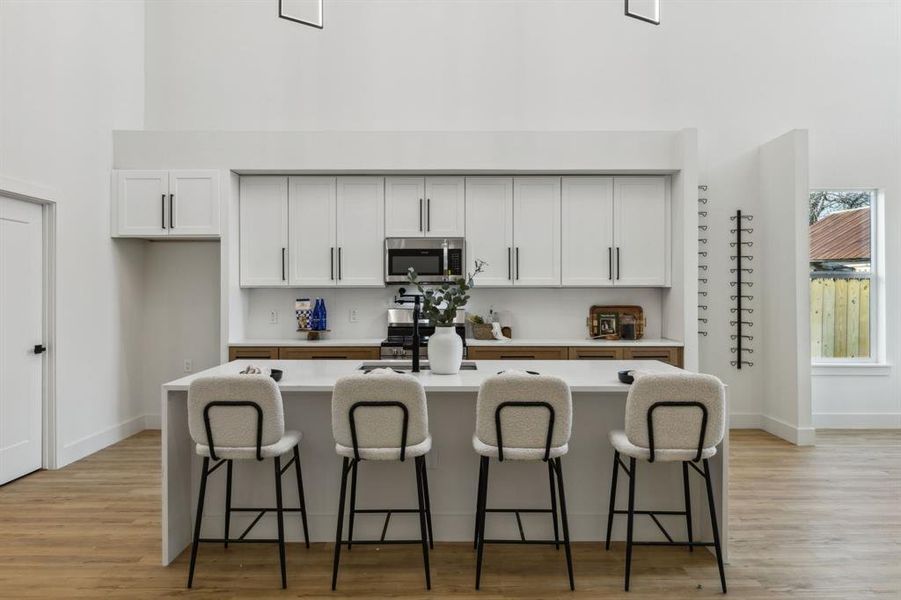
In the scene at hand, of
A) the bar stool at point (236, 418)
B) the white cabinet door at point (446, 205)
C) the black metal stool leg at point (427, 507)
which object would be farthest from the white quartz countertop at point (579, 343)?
the bar stool at point (236, 418)

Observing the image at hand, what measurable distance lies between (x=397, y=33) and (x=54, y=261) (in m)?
3.66

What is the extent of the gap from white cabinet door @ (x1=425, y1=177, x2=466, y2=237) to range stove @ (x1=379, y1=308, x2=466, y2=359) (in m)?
0.80

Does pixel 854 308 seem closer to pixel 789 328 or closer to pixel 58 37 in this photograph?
pixel 789 328

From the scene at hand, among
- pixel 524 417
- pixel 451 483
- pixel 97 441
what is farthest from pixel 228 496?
pixel 97 441

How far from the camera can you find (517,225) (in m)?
5.26

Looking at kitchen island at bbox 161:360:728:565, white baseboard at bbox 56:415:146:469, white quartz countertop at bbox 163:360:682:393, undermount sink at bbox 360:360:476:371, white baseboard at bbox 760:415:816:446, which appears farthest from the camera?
white baseboard at bbox 760:415:816:446

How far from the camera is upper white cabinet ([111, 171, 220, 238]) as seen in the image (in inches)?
196

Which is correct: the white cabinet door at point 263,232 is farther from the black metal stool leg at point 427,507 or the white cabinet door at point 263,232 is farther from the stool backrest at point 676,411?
the stool backrest at point 676,411

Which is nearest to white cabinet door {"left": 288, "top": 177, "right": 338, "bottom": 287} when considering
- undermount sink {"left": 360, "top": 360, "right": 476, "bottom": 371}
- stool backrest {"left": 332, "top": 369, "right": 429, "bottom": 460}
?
undermount sink {"left": 360, "top": 360, "right": 476, "bottom": 371}

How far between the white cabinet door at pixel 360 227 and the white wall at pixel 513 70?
753 millimetres

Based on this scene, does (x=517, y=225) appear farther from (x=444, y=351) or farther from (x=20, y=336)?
(x=20, y=336)

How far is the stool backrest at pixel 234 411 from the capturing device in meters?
2.48

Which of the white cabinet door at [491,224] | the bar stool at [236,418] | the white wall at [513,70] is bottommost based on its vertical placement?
the bar stool at [236,418]

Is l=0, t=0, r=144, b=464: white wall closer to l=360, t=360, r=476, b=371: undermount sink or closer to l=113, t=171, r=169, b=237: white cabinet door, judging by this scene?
l=113, t=171, r=169, b=237: white cabinet door
